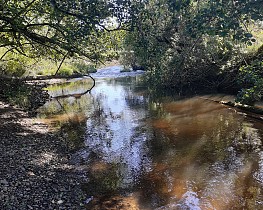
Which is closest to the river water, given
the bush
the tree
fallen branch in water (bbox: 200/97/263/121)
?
fallen branch in water (bbox: 200/97/263/121)

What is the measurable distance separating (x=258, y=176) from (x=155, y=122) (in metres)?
8.88

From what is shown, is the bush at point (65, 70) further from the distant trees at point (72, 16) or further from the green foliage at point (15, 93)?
the distant trees at point (72, 16)

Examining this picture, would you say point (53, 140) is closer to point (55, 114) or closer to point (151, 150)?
point (151, 150)

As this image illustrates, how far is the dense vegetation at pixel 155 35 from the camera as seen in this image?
636 centimetres

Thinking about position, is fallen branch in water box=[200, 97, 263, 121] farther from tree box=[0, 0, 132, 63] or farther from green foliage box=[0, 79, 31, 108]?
green foliage box=[0, 79, 31, 108]

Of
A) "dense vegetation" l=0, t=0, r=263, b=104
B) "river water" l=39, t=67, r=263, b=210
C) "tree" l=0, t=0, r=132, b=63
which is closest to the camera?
"dense vegetation" l=0, t=0, r=263, b=104

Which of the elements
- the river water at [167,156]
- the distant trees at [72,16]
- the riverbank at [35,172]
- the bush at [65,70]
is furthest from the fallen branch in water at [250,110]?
the bush at [65,70]

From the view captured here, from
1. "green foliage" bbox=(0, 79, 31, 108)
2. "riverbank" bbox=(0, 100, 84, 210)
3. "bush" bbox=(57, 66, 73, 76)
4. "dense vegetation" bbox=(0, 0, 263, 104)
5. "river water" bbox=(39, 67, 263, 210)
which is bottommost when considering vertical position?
"river water" bbox=(39, 67, 263, 210)

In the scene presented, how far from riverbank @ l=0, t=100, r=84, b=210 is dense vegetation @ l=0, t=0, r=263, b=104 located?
4.92 metres

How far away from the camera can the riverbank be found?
23.9ft

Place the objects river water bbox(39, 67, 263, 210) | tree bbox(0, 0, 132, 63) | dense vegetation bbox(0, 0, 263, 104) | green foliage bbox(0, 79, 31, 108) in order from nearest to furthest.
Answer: dense vegetation bbox(0, 0, 263, 104) < river water bbox(39, 67, 263, 210) < tree bbox(0, 0, 132, 63) < green foliage bbox(0, 79, 31, 108)

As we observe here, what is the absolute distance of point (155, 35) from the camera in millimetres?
18984

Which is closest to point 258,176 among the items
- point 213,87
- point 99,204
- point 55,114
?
point 99,204

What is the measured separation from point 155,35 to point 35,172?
42.9 feet
